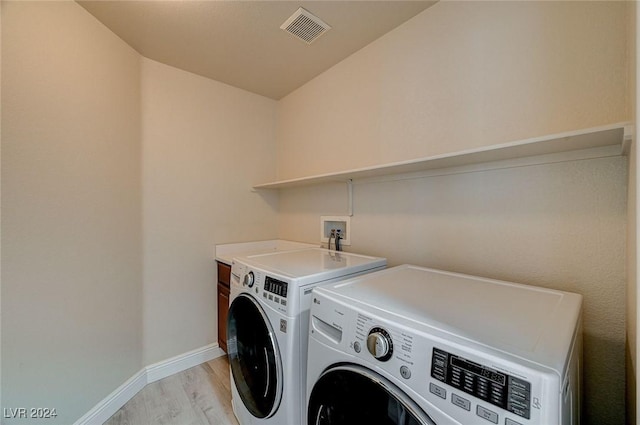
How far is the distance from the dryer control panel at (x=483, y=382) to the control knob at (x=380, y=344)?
11cm

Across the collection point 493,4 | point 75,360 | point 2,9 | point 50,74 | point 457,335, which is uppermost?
point 493,4

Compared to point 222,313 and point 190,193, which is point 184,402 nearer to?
point 222,313

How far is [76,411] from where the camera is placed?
4.42 feet

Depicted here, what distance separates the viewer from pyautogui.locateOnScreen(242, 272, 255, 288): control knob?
4.26ft

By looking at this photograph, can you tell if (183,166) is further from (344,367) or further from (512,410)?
(512,410)

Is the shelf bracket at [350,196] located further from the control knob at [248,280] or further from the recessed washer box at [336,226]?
the control knob at [248,280]

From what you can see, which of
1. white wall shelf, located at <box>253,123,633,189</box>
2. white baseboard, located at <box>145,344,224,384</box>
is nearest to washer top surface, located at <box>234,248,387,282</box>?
white wall shelf, located at <box>253,123,633,189</box>

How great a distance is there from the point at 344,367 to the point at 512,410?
0.41 metres

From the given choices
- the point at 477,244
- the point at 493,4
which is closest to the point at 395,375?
the point at 477,244

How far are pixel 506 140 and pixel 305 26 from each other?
1.30m

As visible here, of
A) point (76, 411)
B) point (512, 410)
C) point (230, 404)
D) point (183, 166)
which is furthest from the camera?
point (183, 166)

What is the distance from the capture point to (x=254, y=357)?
1292 mm

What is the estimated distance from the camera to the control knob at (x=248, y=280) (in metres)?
1.30

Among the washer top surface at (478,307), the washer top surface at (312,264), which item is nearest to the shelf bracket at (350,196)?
the washer top surface at (312,264)
